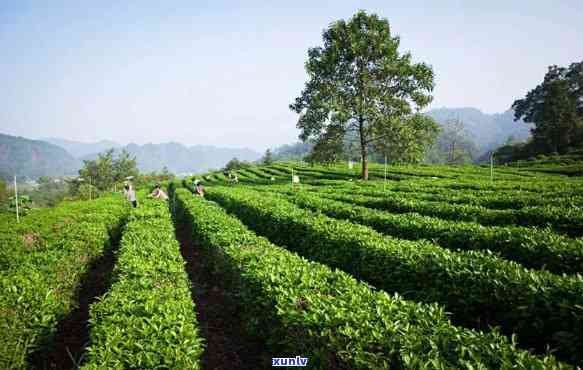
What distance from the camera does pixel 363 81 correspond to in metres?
27.7

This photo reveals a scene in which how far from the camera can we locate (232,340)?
6062 millimetres

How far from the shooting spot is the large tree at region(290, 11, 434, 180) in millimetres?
27156

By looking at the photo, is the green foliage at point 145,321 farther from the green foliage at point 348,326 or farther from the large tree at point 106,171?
the large tree at point 106,171

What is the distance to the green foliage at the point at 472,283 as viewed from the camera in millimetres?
4012

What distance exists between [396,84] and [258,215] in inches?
818

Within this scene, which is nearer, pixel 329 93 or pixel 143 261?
pixel 143 261

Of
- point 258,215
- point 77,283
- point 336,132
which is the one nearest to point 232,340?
point 77,283

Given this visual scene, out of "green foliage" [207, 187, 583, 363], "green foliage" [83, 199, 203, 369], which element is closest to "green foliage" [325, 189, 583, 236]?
"green foliage" [207, 187, 583, 363]

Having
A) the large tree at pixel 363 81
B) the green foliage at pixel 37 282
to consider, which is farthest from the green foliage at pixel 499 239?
the large tree at pixel 363 81

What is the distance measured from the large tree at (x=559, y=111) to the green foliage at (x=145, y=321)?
68.7 m

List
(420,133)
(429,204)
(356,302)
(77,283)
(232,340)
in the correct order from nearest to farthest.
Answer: (356,302) → (232,340) → (77,283) → (429,204) → (420,133)

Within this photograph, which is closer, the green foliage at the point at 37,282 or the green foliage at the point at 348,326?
the green foliage at the point at 348,326

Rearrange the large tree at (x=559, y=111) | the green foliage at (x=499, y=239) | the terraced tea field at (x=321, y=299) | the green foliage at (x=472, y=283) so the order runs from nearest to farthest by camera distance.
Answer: the terraced tea field at (x=321, y=299), the green foliage at (x=472, y=283), the green foliage at (x=499, y=239), the large tree at (x=559, y=111)

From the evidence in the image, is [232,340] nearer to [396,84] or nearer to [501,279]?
[501,279]
